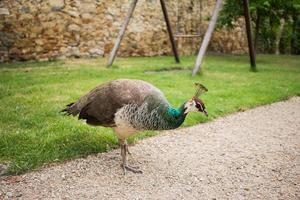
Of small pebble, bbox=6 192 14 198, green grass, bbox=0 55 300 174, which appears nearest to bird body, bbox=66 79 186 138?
green grass, bbox=0 55 300 174

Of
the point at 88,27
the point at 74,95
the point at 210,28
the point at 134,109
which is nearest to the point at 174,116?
the point at 134,109

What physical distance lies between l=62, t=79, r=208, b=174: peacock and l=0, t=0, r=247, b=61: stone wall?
7.78 meters

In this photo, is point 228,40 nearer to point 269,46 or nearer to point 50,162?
point 269,46

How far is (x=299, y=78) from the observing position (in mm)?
9625

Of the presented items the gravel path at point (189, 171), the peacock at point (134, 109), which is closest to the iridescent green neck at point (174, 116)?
the peacock at point (134, 109)

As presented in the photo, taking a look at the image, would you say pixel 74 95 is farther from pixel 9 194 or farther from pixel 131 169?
pixel 9 194

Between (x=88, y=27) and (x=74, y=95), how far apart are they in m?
5.81

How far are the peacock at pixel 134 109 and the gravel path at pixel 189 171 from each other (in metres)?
0.36

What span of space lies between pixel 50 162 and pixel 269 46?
15772 millimetres

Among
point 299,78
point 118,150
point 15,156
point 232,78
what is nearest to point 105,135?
point 118,150

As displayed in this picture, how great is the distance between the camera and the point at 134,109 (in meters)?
3.66

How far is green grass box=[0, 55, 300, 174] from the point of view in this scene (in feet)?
14.4

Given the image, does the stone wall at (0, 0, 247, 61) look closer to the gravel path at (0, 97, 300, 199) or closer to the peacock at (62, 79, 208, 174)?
the gravel path at (0, 97, 300, 199)

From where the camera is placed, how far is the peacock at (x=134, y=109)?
3.67 meters
